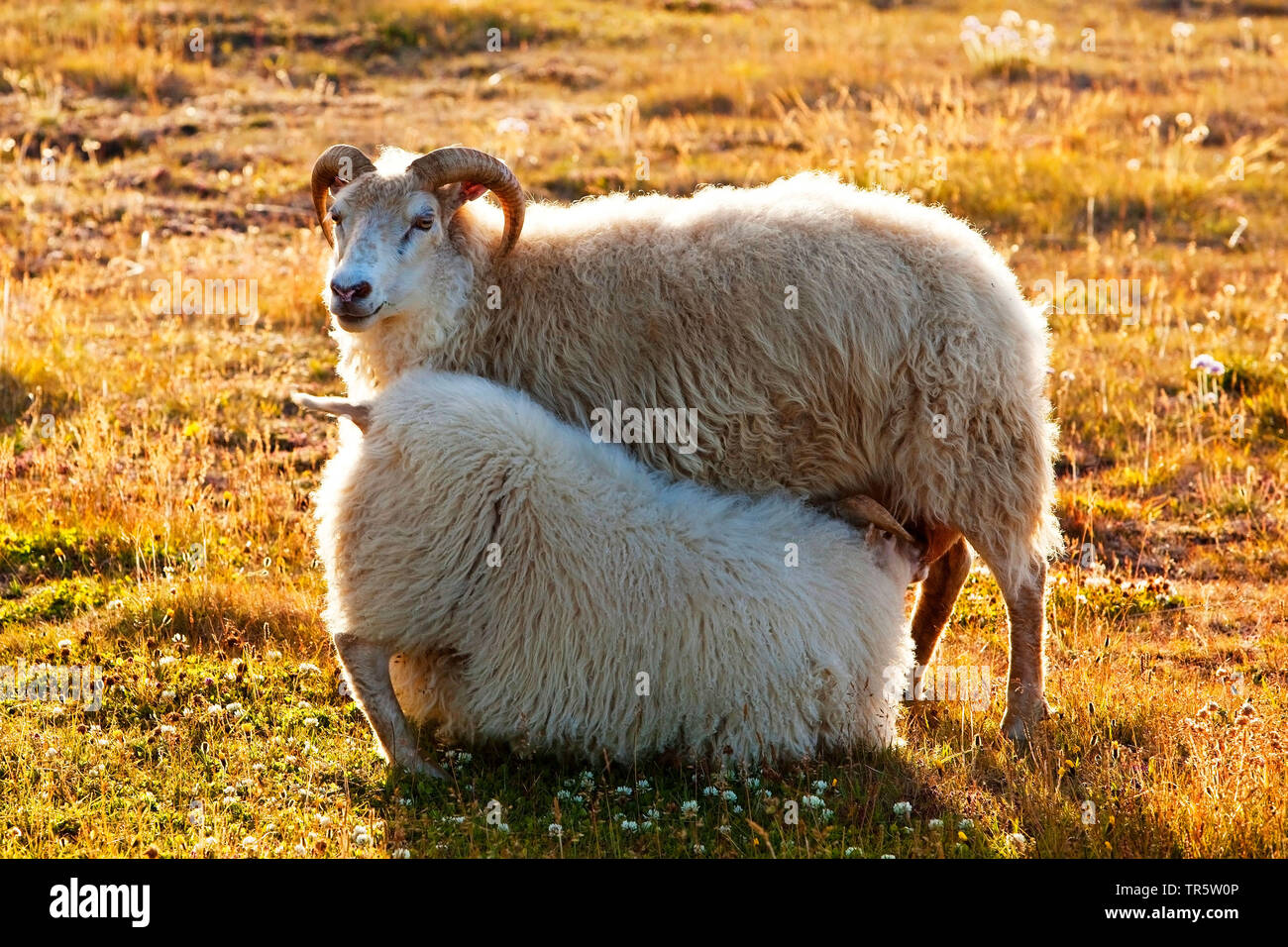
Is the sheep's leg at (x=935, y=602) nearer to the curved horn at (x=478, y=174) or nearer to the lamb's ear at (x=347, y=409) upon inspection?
the curved horn at (x=478, y=174)

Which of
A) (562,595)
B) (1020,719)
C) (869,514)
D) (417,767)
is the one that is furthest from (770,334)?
(417,767)

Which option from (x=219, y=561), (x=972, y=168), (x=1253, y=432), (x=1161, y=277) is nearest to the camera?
(x=219, y=561)

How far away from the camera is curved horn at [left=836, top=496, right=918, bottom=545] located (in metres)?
6.28

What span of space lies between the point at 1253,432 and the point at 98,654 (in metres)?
7.30

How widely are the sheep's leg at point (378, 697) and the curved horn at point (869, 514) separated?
6.78ft

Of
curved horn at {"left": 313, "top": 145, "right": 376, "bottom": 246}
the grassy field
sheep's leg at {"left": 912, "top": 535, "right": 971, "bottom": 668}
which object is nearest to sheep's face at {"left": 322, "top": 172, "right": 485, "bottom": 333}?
curved horn at {"left": 313, "top": 145, "right": 376, "bottom": 246}

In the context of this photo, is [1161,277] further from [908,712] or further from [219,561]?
[219,561]

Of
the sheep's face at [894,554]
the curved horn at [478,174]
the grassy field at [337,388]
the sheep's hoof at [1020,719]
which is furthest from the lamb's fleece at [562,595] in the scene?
the curved horn at [478,174]

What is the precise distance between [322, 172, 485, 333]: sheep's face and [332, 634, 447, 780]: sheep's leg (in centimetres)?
145

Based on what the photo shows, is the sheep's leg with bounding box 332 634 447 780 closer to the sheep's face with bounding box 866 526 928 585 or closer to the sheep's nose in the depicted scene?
the sheep's nose

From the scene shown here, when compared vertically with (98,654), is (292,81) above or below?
above

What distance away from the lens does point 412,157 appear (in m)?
6.84
